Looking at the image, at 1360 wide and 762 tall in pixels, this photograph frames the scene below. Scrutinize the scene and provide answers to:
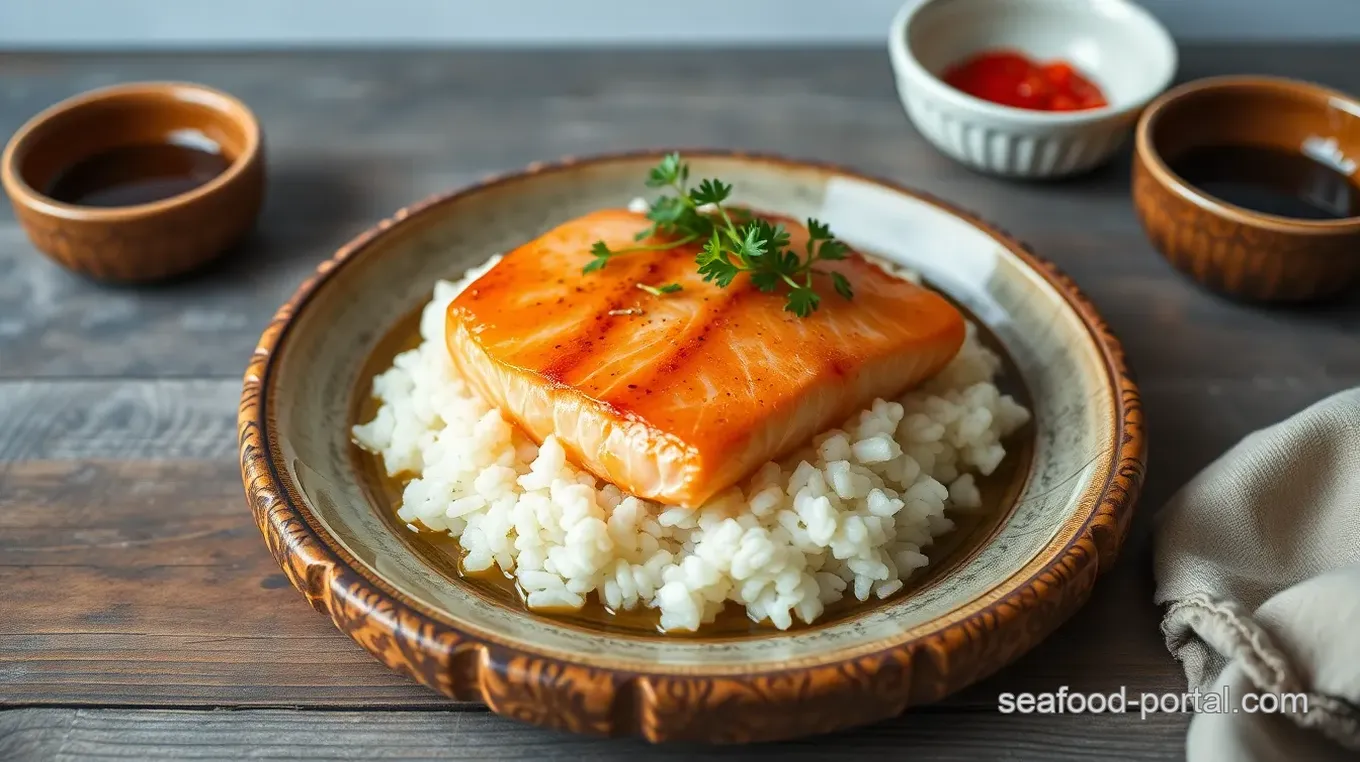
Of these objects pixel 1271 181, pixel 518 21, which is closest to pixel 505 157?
pixel 518 21

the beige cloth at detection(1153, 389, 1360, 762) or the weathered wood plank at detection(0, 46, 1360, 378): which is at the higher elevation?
the beige cloth at detection(1153, 389, 1360, 762)

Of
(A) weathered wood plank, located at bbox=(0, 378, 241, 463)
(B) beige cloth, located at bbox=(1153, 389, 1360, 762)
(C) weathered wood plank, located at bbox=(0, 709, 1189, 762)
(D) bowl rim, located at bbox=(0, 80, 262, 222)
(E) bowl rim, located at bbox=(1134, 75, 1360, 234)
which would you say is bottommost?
(A) weathered wood plank, located at bbox=(0, 378, 241, 463)

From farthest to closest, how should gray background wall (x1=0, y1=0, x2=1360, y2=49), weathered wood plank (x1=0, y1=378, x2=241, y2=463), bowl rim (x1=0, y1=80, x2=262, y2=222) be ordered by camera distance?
gray background wall (x1=0, y1=0, x2=1360, y2=49) < bowl rim (x1=0, y1=80, x2=262, y2=222) < weathered wood plank (x1=0, y1=378, x2=241, y2=463)

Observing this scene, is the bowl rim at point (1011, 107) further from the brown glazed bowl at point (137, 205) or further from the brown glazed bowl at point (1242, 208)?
the brown glazed bowl at point (137, 205)

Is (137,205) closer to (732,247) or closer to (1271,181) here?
(732,247)

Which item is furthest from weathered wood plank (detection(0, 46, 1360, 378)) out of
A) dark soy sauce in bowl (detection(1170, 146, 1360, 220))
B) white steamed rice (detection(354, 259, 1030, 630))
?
white steamed rice (detection(354, 259, 1030, 630))

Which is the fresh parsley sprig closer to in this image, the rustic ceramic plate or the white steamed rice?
the white steamed rice

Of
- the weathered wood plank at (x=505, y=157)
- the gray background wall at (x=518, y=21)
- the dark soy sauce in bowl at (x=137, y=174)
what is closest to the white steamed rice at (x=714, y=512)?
the weathered wood plank at (x=505, y=157)
